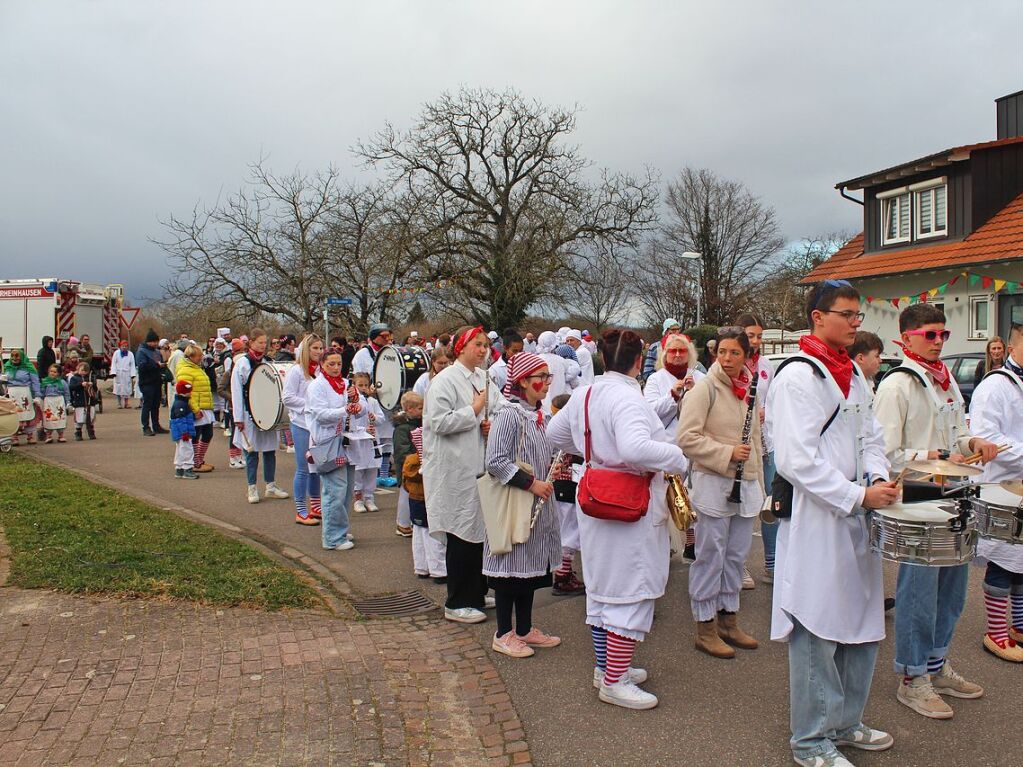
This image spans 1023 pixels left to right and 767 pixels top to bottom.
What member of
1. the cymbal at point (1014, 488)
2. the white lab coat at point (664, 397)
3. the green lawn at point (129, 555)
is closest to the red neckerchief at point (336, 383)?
the green lawn at point (129, 555)

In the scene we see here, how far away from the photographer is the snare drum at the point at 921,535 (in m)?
3.27

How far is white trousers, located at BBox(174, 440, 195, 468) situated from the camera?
11.9 meters

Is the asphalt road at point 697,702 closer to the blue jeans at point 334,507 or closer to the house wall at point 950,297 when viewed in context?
the blue jeans at point 334,507

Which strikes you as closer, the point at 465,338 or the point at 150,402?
the point at 465,338

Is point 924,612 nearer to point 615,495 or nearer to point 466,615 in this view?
point 615,495

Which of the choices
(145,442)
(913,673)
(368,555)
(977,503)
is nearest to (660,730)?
(913,673)

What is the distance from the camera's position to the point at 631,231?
1411 inches

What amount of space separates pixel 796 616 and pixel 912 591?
117cm

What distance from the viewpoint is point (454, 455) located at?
573cm

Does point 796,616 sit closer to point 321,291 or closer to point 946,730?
point 946,730

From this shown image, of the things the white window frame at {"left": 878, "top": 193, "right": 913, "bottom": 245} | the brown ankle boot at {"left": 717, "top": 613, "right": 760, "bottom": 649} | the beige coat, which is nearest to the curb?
the brown ankle boot at {"left": 717, "top": 613, "right": 760, "bottom": 649}

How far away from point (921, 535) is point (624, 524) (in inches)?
59.3

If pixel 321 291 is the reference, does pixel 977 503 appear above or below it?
below

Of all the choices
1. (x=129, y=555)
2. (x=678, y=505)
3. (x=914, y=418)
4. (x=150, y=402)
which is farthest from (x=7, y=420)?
(x=914, y=418)
